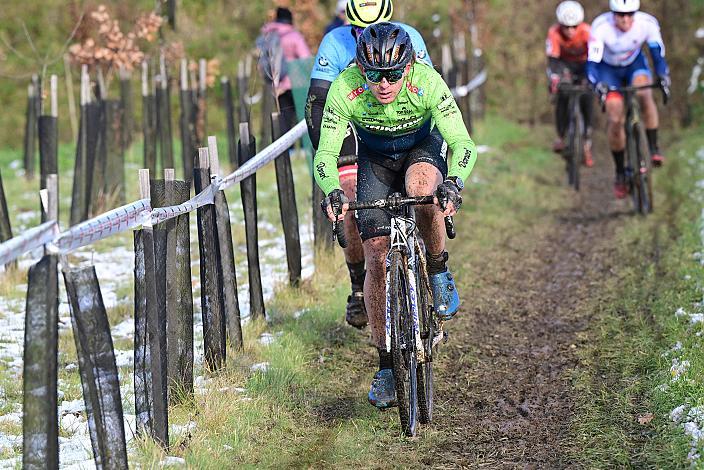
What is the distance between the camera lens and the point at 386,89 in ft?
19.0

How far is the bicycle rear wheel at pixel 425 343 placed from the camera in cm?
582

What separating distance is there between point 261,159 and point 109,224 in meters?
2.74

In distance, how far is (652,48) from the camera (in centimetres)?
1180

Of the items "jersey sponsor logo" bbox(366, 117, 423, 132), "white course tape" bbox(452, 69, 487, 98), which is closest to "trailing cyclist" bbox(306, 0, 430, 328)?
"jersey sponsor logo" bbox(366, 117, 423, 132)

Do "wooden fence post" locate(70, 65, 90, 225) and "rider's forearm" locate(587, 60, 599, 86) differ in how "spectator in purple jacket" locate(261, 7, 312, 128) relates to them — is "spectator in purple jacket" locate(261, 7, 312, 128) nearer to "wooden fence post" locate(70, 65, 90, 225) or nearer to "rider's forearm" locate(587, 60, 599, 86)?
"wooden fence post" locate(70, 65, 90, 225)

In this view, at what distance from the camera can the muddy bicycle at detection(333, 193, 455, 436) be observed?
218 inches

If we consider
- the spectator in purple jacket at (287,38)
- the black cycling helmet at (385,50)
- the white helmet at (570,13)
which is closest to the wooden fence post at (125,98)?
the spectator in purple jacket at (287,38)

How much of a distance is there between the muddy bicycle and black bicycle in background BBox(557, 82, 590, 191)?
8286 mm

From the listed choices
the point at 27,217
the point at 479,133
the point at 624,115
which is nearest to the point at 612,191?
the point at 624,115

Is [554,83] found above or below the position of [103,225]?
above

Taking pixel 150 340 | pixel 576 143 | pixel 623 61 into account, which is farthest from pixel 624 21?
pixel 150 340

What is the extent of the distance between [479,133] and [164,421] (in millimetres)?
14015

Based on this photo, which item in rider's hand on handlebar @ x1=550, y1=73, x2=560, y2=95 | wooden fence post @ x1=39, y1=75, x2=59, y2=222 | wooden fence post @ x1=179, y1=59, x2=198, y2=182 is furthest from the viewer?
rider's hand on handlebar @ x1=550, y1=73, x2=560, y2=95

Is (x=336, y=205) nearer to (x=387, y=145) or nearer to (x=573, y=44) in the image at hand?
(x=387, y=145)
